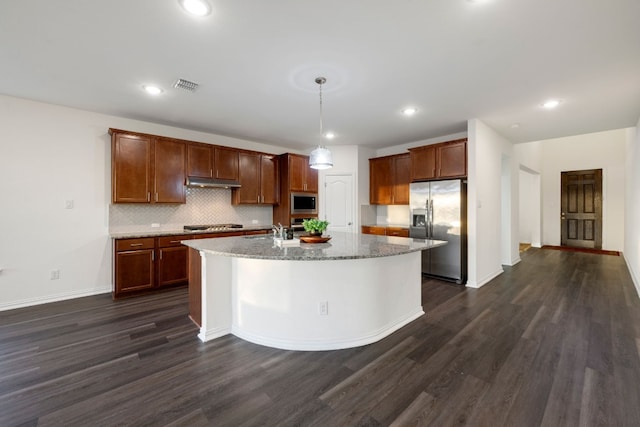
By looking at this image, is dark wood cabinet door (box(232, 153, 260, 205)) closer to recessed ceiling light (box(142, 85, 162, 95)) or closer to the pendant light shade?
recessed ceiling light (box(142, 85, 162, 95))

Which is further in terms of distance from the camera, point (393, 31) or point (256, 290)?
point (256, 290)

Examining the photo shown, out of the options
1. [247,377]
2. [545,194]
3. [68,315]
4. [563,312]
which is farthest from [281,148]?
[545,194]

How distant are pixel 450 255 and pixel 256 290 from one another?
11.2 ft

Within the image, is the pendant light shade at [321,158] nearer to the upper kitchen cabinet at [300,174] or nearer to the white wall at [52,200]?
the upper kitchen cabinet at [300,174]

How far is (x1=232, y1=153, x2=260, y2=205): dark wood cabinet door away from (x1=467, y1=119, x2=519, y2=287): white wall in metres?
3.67

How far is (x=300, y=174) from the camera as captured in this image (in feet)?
18.8

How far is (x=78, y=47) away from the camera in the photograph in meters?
2.37

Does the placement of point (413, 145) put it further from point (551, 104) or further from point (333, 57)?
point (333, 57)

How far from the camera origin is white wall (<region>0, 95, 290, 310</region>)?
3.46 m

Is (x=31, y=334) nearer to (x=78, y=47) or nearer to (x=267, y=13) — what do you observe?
(x=78, y=47)

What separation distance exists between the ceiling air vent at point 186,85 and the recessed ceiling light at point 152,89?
249 millimetres

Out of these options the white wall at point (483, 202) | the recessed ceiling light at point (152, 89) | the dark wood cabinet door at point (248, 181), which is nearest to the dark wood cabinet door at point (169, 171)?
the dark wood cabinet door at point (248, 181)

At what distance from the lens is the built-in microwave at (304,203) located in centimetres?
566

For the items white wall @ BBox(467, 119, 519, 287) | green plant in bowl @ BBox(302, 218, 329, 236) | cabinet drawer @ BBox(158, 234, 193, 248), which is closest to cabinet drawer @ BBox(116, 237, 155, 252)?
cabinet drawer @ BBox(158, 234, 193, 248)
